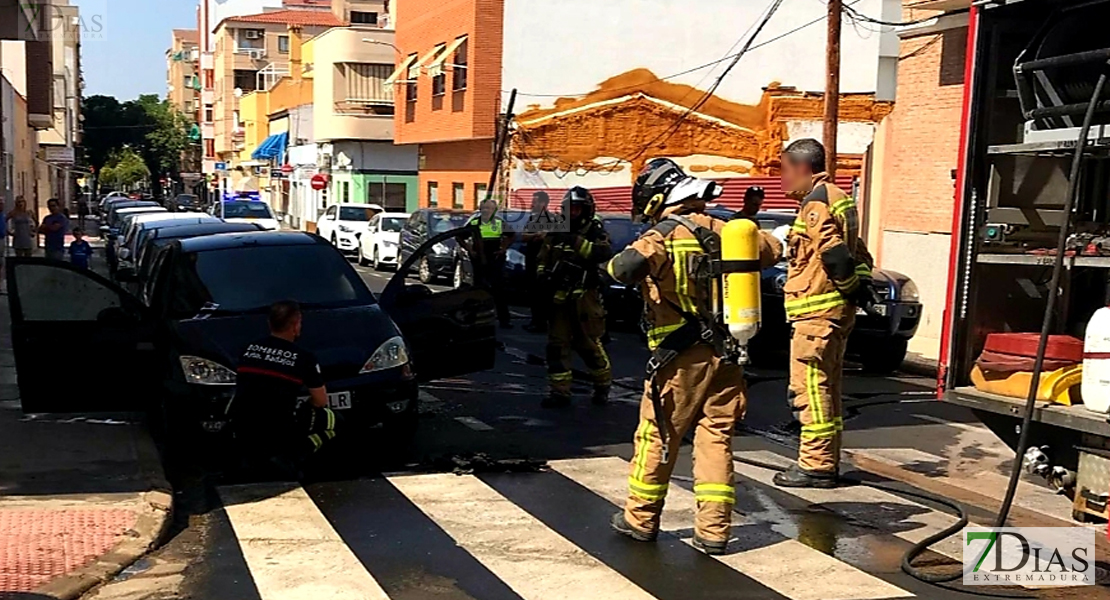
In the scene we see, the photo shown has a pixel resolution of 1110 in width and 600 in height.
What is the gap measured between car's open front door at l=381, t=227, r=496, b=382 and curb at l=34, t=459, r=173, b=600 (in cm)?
233

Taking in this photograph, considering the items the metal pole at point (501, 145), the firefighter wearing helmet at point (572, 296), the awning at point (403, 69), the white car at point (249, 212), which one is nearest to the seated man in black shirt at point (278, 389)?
the firefighter wearing helmet at point (572, 296)

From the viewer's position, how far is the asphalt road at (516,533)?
5.62m

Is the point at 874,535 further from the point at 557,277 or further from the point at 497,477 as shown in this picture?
the point at 557,277

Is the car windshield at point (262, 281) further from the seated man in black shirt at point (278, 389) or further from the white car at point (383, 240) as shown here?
the white car at point (383, 240)

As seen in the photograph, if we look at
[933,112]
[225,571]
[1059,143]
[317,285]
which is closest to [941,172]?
[933,112]

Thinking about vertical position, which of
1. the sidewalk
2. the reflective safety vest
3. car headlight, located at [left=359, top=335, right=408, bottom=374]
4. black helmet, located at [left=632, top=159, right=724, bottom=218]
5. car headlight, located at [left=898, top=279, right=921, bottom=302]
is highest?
black helmet, located at [left=632, top=159, right=724, bottom=218]

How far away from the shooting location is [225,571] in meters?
5.90

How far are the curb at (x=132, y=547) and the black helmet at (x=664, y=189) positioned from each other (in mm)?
3103

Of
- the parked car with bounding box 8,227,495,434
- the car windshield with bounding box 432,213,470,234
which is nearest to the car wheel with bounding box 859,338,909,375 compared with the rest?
the parked car with bounding box 8,227,495,434

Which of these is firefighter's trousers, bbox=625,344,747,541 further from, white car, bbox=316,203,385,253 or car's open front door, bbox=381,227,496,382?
white car, bbox=316,203,385,253

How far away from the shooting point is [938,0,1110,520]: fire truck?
5488mm

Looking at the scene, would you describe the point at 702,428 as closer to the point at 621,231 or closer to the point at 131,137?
the point at 621,231

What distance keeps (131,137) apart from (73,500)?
10095cm

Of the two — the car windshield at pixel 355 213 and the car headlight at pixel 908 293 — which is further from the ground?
the car headlight at pixel 908 293
